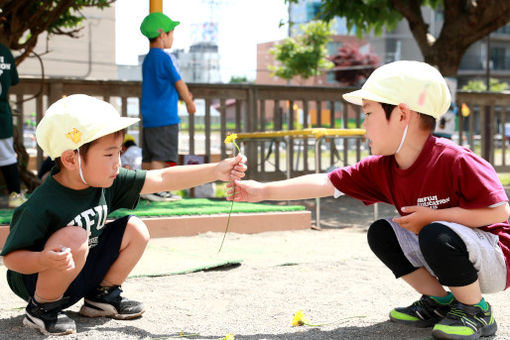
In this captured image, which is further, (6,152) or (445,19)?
(445,19)

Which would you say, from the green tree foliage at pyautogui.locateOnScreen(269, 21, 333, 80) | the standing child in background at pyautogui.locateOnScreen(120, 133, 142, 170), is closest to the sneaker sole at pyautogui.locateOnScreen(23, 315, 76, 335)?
the standing child in background at pyautogui.locateOnScreen(120, 133, 142, 170)

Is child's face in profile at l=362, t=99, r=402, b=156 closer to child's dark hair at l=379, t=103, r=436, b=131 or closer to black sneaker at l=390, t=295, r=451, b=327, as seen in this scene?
child's dark hair at l=379, t=103, r=436, b=131

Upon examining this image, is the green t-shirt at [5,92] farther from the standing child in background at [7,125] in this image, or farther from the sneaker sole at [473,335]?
the sneaker sole at [473,335]

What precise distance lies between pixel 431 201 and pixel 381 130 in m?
0.32

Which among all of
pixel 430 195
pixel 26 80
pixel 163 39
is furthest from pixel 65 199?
pixel 26 80

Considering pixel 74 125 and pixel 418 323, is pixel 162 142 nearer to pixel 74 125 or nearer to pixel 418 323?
pixel 74 125

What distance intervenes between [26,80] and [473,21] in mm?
5239

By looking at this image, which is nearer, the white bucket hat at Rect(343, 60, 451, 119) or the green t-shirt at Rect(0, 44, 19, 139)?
the white bucket hat at Rect(343, 60, 451, 119)

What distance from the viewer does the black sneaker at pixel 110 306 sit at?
8.56 ft

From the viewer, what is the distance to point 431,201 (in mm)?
2355

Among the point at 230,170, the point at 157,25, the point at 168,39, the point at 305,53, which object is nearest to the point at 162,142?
the point at 168,39

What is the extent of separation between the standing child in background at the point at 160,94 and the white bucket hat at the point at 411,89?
3475 mm

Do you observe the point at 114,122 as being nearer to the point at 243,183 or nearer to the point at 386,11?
the point at 243,183

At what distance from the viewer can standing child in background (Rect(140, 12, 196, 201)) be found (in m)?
5.68
